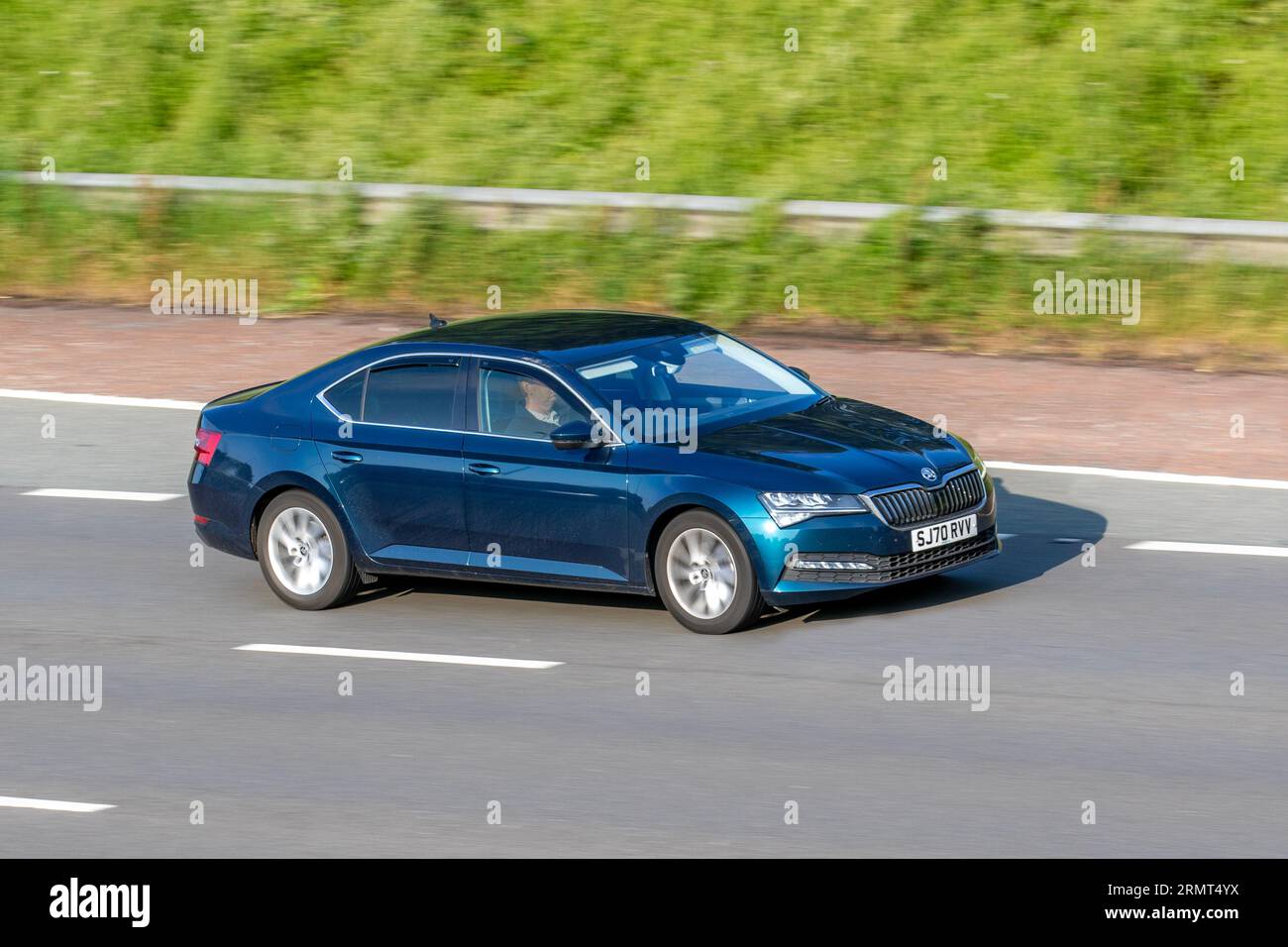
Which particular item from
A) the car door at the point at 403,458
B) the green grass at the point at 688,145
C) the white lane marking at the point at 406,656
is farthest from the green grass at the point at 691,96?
the white lane marking at the point at 406,656

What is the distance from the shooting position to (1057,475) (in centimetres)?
1364

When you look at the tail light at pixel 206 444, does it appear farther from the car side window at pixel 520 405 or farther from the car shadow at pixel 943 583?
the car side window at pixel 520 405

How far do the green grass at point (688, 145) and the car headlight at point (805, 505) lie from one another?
7.98m

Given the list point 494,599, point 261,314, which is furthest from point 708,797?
point 261,314

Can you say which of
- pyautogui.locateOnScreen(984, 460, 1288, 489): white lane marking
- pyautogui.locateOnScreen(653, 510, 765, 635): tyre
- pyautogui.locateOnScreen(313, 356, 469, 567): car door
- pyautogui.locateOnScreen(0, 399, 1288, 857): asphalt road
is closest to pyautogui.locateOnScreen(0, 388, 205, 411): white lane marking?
pyautogui.locateOnScreen(0, 399, 1288, 857): asphalt road

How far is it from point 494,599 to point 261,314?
978 cm

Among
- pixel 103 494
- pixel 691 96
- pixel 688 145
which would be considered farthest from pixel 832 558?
pixel 691 96

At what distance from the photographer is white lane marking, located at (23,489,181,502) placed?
14.0 metres

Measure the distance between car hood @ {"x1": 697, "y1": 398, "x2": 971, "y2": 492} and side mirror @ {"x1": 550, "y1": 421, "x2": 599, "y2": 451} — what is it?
58cm

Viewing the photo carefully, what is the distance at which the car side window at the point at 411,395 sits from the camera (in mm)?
10820

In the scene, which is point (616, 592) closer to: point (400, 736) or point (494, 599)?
point (494, 599)

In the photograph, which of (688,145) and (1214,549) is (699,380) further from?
(688,145)

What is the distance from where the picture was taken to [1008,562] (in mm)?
11555

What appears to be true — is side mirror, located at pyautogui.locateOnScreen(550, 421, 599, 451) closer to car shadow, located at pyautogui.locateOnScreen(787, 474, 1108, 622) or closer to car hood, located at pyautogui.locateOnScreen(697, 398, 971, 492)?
car hood, located at pyautogui.locateOnScreen(697, 398, 971, 492)
